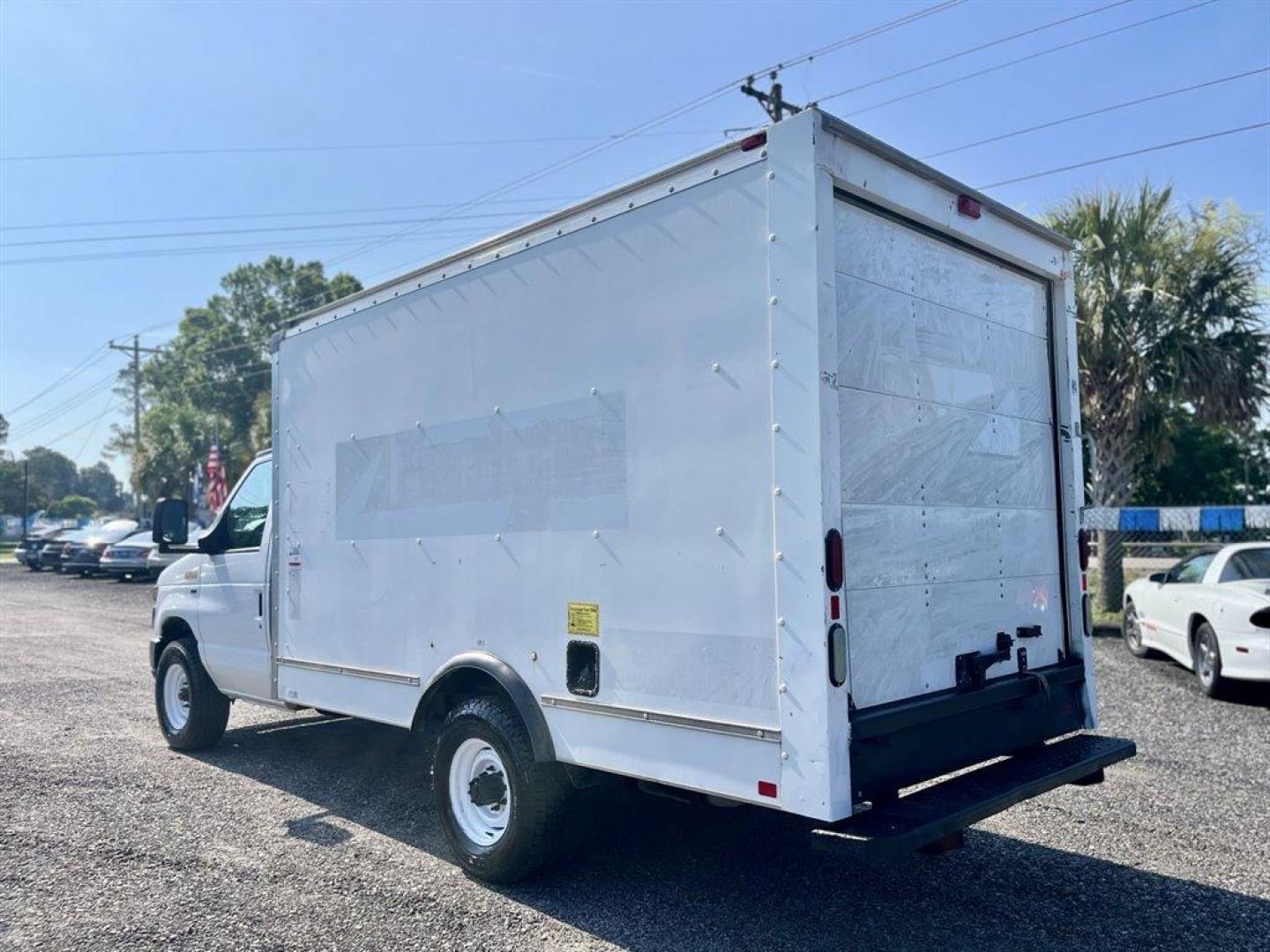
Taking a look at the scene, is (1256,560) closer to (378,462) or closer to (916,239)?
(916,239)

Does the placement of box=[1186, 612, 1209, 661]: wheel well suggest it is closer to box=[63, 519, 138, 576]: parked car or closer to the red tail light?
the red tail light

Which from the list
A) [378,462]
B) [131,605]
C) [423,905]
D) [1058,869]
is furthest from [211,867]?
[131,605]

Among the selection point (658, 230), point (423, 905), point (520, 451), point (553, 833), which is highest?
point (658, 230)

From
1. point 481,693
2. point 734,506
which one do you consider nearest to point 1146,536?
point 481,693

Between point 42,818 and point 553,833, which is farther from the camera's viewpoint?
point 42,818

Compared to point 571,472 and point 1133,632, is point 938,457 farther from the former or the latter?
point 1133,632

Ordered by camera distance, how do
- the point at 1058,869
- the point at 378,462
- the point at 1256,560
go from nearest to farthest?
1. the point at 1058,869
2. the point at 378,462
3. the point at 1256,560

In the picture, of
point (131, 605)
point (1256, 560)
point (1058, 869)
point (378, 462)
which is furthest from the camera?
point (131, 605)

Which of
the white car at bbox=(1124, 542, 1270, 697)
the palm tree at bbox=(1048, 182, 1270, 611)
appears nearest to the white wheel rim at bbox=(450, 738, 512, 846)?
the white car at bbox=(1124, 542, 1270, 697)

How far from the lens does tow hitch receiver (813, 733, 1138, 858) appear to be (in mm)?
3260

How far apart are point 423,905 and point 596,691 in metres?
1.28

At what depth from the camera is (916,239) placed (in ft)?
13.8

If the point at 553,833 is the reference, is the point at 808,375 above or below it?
above

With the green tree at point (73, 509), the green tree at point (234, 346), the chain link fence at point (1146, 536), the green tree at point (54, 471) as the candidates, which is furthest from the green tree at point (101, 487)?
the chain link fence at point (1146, 536)
